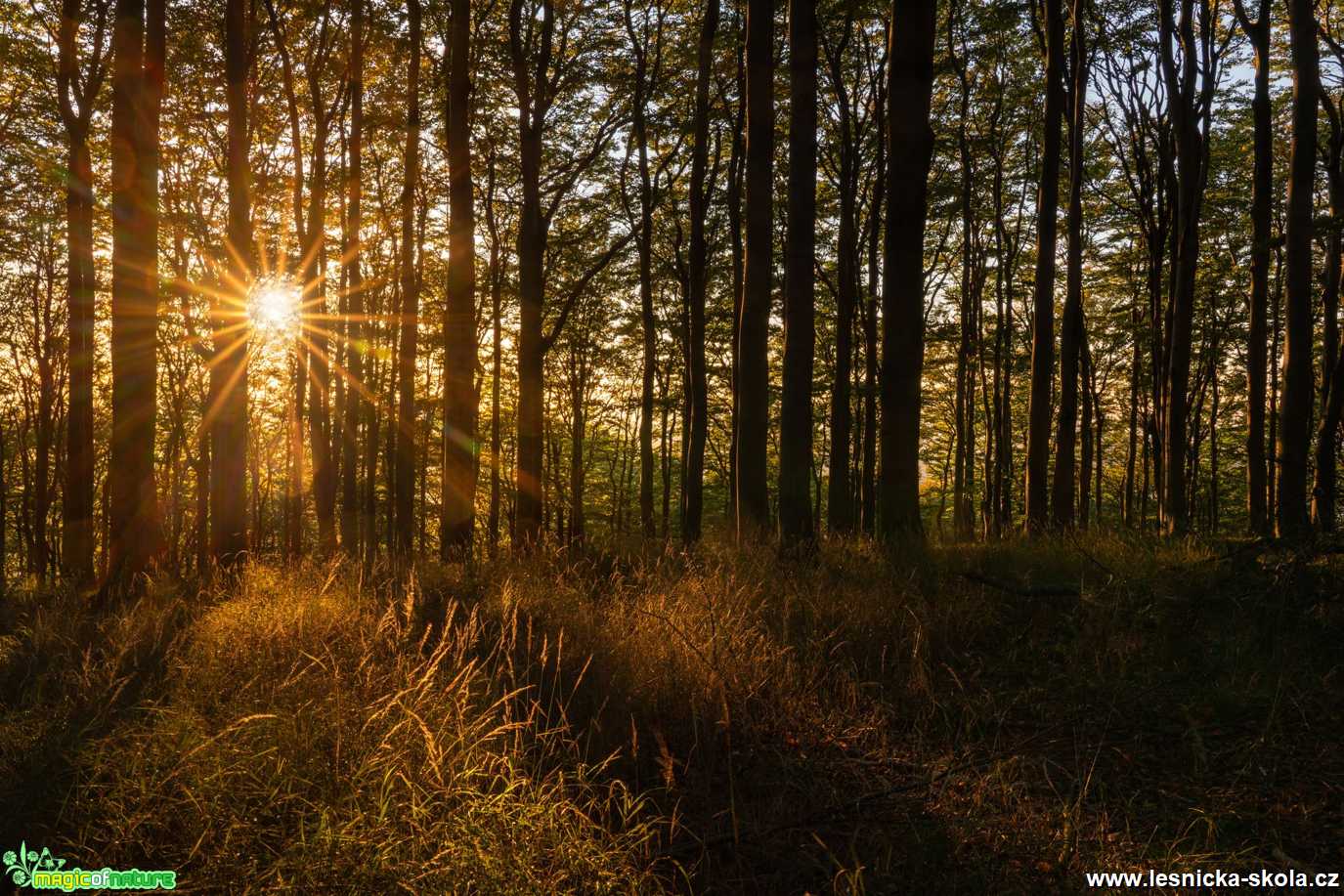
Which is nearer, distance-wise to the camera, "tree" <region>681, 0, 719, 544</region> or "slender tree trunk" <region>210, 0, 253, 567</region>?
"slender tree trunk" <region>210, 0, 253, 567</region>

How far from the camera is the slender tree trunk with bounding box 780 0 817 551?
26.3 feet

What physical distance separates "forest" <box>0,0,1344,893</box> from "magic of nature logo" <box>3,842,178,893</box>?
2 cm

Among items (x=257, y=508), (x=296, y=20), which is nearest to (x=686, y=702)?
(x=296, y=20)

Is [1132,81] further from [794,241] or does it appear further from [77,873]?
[77,873]

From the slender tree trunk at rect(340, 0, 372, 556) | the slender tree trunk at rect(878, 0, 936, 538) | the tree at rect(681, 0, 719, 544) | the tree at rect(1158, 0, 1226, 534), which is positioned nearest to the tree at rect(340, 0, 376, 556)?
the slender tree trunk at rect(340, 0, 372, 556)

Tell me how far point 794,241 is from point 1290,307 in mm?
6373

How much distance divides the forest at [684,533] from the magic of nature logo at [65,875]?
2 centimetres

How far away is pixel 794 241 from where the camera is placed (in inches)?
316

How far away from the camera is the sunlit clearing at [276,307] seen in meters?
18.1

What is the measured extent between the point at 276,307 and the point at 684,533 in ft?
41.4

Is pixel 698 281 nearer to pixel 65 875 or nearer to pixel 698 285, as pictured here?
pixel 698 285

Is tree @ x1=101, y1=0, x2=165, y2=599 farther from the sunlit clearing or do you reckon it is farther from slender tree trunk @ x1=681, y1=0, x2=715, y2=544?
the sunlit clearing

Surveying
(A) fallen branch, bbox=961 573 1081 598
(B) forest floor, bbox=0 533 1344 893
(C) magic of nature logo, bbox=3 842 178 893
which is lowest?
(C) magic of nature logo, bbox=3 842 178 893

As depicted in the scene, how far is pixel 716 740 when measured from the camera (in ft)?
10.3
